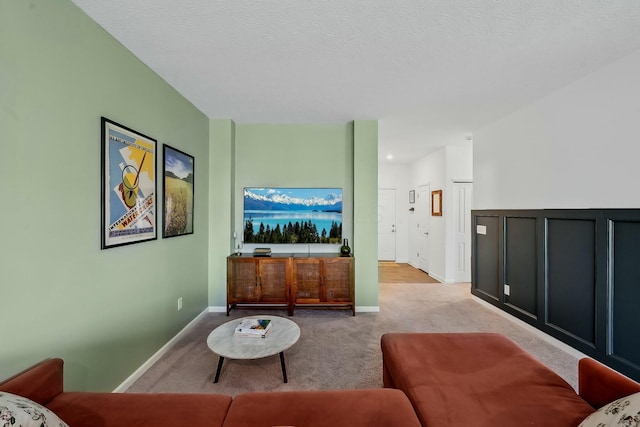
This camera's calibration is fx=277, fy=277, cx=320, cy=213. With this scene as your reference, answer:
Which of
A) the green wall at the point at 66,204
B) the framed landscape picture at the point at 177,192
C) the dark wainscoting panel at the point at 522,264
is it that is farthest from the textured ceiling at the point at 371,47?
the dark wainscoting panel at the point at 522,264

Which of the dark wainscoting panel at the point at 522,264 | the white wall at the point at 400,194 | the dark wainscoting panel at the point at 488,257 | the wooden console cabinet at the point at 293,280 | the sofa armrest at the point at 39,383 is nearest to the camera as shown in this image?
the sofa armrest at the point at 39,383

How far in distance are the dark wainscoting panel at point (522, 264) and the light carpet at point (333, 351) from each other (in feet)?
0.86

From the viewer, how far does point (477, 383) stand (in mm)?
1394

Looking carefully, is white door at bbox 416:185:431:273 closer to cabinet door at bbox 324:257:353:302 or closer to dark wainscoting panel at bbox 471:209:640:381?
dark wainscoting panel at bbox 471:209:640:381

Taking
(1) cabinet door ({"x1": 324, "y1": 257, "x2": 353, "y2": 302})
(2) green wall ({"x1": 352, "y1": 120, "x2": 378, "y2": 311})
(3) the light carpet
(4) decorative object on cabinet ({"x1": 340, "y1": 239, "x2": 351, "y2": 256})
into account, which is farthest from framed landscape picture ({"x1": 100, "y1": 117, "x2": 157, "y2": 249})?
(2) green wall ({"x1": 352, "y1": 120, "x2": 378, "y2": 311})

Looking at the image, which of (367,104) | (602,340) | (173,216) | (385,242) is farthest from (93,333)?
(385,242)

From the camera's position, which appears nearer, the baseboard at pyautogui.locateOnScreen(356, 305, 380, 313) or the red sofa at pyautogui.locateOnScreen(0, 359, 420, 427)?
the red sofa at pyautogui.locateOnScreen(0, 359, 420, 427)

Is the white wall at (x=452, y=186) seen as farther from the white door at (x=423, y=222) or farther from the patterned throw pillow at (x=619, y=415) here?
the patterned throw pillow at (x=619, y=415)

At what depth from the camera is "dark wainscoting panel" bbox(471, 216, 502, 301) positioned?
11.8 feet

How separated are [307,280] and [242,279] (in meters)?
0.83

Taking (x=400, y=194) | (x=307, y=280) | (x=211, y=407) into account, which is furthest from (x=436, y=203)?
(x=211, y=407)

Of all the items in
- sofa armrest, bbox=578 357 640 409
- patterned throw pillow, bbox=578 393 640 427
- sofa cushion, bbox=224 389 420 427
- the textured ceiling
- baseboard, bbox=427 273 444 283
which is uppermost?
the textured ceiling

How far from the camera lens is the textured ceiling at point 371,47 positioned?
5.51 ft

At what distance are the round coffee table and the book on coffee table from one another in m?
0.03
